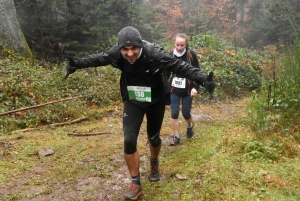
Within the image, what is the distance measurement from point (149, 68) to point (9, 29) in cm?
961

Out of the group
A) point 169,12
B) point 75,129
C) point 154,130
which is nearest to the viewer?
point 154,130

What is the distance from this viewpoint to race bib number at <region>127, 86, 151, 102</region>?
372cm

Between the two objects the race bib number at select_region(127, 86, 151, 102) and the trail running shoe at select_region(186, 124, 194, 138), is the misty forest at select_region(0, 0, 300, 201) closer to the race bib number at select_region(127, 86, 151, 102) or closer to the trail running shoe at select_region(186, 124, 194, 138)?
the trail running shoe at select_region(186, 124, 194, 138)

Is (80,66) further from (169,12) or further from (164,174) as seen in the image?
(169,12)

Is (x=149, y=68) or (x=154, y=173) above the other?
(x=149, y=68)

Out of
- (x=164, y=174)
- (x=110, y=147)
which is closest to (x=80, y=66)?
(x=164, y=174)

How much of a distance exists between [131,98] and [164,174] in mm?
1470

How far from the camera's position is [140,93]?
373 cm

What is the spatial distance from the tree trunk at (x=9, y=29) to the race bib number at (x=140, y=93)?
9.08m

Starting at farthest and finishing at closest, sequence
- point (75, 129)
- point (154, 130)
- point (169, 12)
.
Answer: point (169, 12) → point (75, 129) → point (154, 130)

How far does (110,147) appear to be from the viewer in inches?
231

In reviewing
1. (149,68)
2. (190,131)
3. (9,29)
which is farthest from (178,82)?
(9,29)

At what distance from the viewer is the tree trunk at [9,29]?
1104 cm

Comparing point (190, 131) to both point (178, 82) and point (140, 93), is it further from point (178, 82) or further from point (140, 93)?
point (140, 93)
